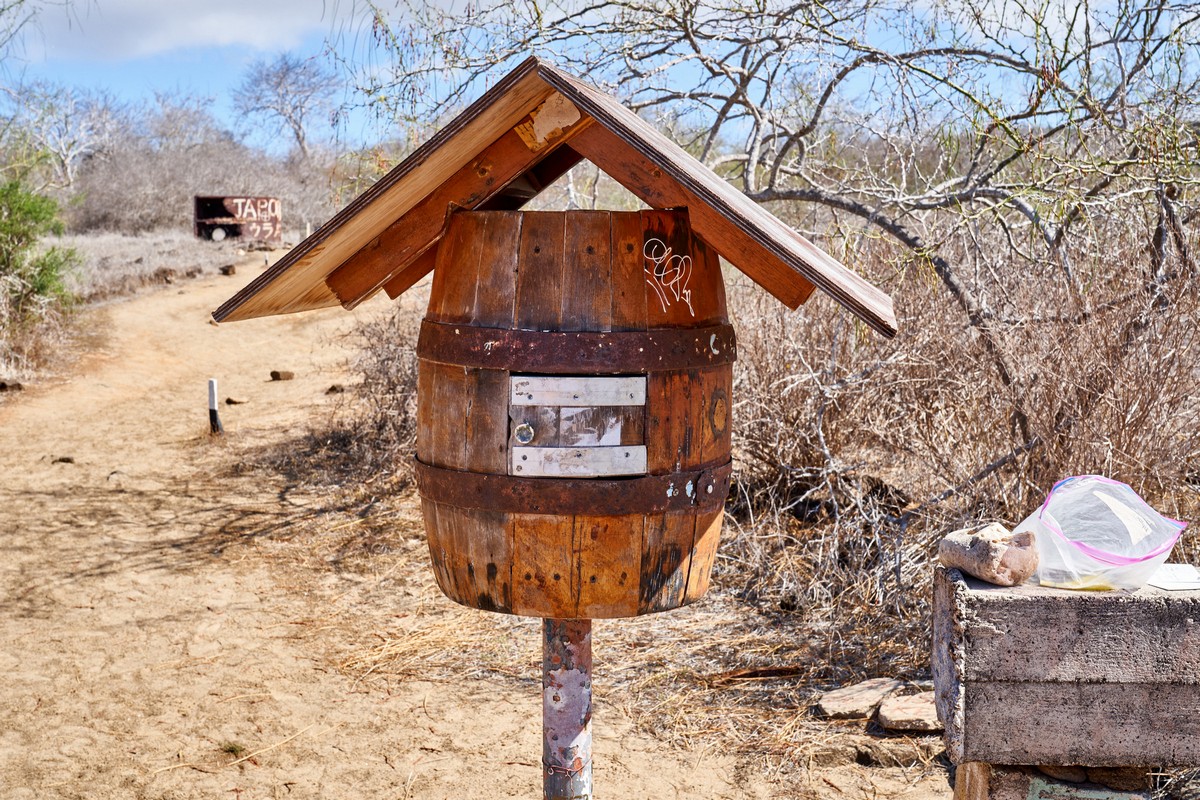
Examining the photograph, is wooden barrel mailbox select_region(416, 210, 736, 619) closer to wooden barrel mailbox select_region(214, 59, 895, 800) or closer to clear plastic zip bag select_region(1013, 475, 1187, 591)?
wooden barrel mailbox select_region(214, 59, 895, 800)

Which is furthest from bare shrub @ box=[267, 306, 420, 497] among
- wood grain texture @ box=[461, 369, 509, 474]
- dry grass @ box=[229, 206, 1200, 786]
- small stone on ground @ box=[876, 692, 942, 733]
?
wood grain texture @ box=[461, 369, 509, 474]

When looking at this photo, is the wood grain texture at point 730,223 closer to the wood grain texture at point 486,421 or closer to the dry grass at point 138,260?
the wood grain texture at point 486,421

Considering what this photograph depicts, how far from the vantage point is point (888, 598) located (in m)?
4.82

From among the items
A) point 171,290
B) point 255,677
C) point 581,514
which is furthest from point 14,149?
point 581,514

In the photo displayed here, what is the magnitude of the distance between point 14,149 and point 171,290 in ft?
9.45

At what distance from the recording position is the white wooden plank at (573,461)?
236 centimetres

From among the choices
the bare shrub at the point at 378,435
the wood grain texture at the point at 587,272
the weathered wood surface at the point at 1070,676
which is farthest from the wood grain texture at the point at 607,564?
the bare shrub at the point at 378,435

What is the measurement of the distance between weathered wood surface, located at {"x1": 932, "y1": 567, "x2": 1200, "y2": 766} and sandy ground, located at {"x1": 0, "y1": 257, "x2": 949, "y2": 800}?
35.2 inches

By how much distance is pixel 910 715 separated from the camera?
4.02 metres

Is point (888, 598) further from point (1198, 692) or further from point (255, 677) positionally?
point (255, 677)

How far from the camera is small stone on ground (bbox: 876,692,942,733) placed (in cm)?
399

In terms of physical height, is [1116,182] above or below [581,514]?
above

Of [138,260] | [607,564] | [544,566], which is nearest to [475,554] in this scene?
[544,566]

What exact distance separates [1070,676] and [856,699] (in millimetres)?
1465
